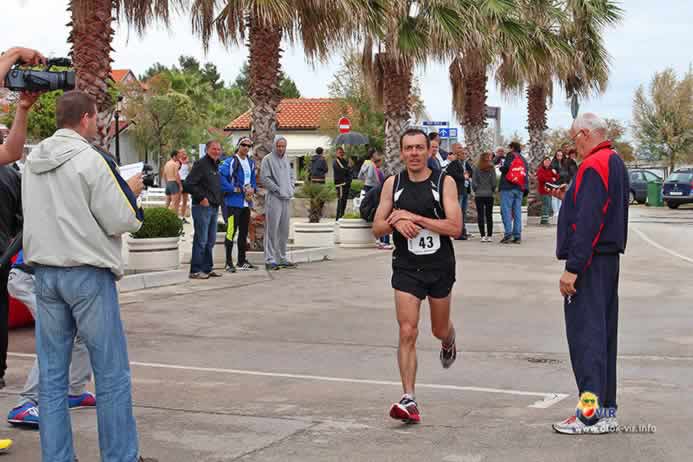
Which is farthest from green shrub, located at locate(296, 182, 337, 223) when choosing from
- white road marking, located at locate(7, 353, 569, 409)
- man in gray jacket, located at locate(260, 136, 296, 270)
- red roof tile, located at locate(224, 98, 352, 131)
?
red roof tile, located at locate(224, 98, 352, 131)

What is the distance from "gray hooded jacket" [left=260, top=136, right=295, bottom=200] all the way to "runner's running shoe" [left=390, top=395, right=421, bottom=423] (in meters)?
9.51

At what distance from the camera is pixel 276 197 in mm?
15695

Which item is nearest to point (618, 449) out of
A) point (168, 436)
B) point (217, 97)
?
point (168, 436)

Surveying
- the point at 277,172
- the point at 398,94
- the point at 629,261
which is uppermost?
the point at 398,94

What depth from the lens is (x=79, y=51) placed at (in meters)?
13.1

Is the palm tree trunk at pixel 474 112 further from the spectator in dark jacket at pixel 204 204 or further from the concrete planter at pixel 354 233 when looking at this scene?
the spectator in dark jacket at pixel 204 204

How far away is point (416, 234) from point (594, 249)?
44.1 inches

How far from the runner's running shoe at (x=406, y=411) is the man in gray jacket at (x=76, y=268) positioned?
1755 mm

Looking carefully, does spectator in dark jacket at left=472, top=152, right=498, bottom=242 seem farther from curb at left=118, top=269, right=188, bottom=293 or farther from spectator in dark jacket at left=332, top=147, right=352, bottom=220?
curb at left=118, top=269, right=188, bottom=293

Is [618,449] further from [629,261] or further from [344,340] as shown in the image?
[629,261]

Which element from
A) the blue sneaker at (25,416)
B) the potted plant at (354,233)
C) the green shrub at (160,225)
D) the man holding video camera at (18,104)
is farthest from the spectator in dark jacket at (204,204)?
the man holding video camera at (18,104)

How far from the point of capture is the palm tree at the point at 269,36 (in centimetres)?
1681

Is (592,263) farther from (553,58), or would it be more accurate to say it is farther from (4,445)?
(553,58)

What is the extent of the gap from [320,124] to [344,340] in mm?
51205
